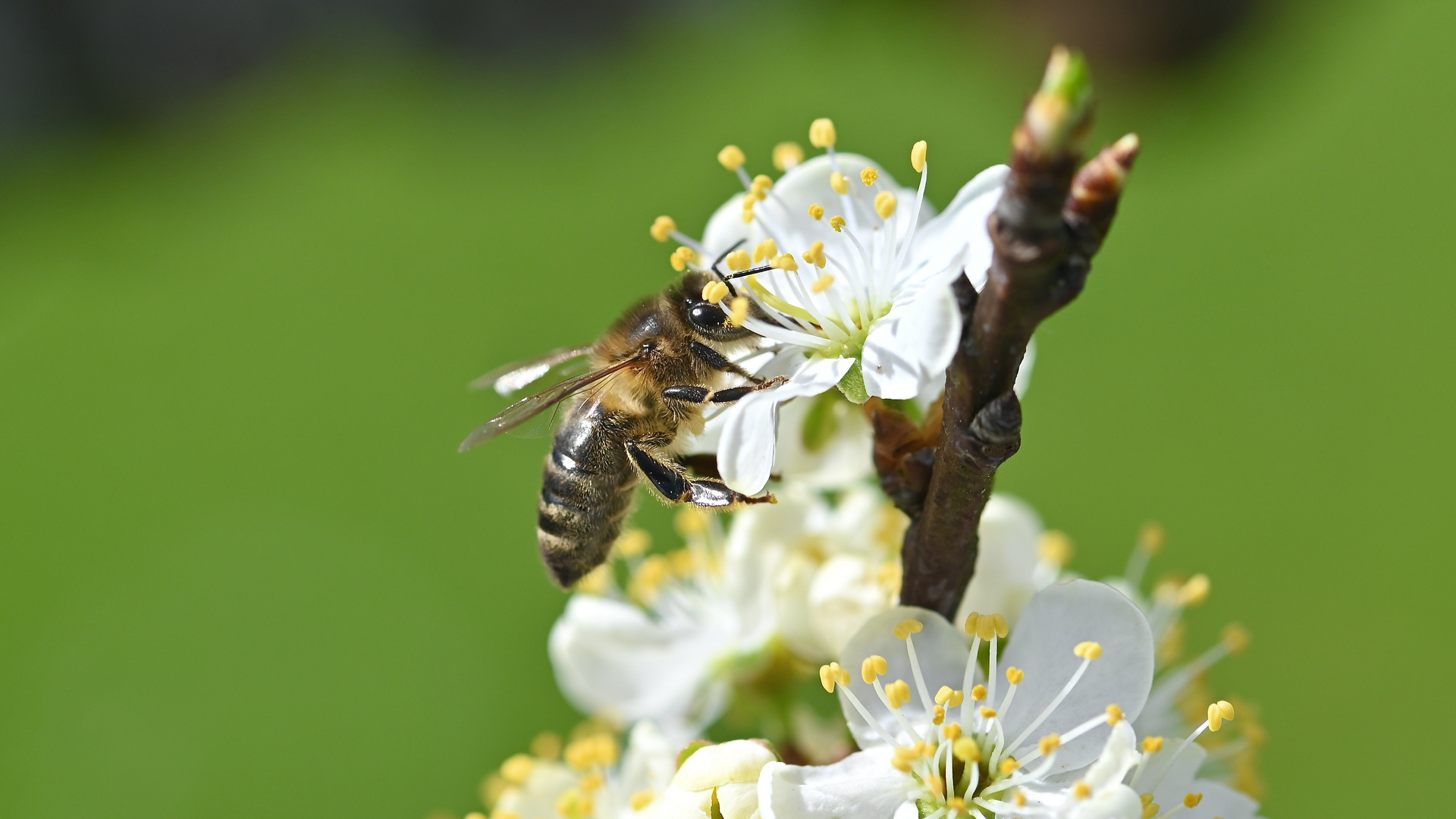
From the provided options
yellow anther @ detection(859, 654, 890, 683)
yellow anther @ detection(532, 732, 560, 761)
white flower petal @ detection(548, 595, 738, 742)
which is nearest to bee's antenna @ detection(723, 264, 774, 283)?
yellow anther @ detection(859, 654, 890, 683)

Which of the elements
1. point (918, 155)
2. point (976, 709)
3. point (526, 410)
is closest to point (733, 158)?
point (918, 155)

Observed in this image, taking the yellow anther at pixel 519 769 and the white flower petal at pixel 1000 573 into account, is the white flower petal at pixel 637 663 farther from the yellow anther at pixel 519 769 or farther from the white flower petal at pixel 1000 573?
the white flower petal at pixel 1000 573

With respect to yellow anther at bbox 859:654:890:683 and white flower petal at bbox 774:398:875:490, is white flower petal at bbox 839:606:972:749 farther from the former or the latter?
white flower petal at bbox 774:398:875:490

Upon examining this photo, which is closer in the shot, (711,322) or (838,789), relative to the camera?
(838,789)

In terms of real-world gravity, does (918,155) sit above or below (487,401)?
below

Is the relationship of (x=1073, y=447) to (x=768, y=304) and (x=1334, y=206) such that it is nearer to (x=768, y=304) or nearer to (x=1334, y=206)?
(x=1334, y=206)

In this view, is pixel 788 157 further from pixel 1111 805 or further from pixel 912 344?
pixel 1111 805

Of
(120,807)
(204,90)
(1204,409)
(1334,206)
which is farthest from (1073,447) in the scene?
(204,90)
